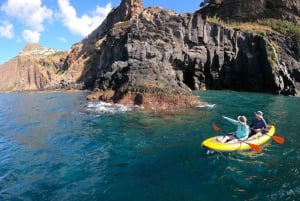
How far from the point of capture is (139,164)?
16.3m

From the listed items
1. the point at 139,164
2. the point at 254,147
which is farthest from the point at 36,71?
the point at 254,147

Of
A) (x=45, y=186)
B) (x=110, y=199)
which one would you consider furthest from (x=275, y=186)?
(x=45, y=186)

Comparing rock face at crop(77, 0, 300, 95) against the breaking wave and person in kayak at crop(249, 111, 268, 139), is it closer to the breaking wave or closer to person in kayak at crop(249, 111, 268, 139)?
the breaking wave

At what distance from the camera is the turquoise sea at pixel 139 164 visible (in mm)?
13078

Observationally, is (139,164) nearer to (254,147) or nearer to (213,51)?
(254,147)

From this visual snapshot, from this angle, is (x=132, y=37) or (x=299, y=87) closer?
(x=299, y=87)

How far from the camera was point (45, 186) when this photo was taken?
1388cm

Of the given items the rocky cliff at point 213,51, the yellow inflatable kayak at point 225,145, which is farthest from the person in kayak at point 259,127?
the rocky cliff at point 213,51

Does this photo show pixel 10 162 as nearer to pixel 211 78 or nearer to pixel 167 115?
pixel 167 115

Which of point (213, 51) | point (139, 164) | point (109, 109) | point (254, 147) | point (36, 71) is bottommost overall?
point (139, 164)

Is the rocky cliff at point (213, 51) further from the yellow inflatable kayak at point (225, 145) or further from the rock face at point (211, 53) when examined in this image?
the yellow inflatable kayak at point (225, 145)

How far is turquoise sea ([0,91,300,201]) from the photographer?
13.1 meters

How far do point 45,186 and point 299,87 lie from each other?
48.8 metres

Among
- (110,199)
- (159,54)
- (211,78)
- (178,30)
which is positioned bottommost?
(110,199)
